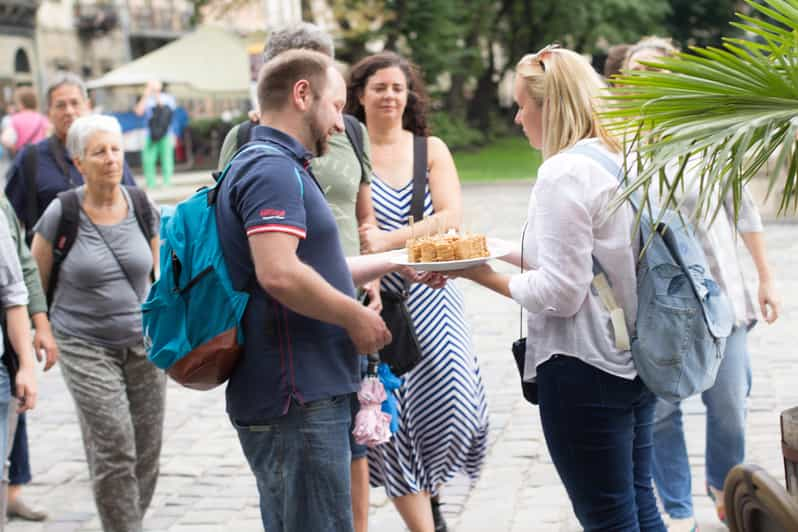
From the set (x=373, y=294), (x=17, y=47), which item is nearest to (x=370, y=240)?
(x=373, y=294)

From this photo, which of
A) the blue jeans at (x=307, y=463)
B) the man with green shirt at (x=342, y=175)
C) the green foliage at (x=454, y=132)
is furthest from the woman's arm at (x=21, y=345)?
the green foliage at (x=454, y=132)

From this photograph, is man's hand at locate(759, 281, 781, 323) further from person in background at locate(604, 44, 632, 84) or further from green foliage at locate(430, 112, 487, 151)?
green foliage at locate(430, 112, 487, 151)

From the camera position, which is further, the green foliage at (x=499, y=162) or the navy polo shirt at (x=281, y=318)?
the green foliage at (x=499, y=162)

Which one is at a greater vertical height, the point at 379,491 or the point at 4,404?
the point at 4,404

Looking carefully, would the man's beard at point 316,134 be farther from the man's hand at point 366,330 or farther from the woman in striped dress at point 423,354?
the woman in striped dress at point 423,354

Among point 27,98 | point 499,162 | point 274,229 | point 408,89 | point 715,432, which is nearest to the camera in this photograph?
point 274,229

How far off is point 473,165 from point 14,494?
27608 millimetres

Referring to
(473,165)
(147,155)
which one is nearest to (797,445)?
(147,155)

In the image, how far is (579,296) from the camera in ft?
11.9

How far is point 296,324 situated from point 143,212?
2.34m

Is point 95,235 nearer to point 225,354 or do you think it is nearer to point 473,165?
point 225,354

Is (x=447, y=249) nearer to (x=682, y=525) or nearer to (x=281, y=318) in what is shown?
(x=281, y=318)

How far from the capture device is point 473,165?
110 ft

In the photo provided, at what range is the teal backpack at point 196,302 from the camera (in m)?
3.54
